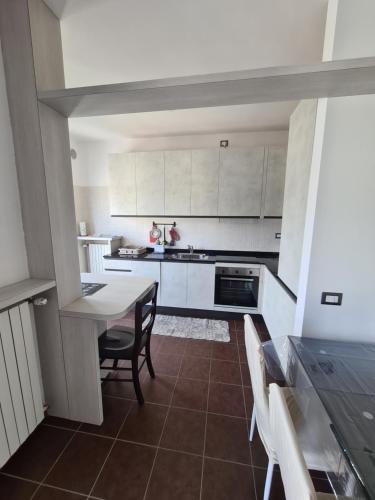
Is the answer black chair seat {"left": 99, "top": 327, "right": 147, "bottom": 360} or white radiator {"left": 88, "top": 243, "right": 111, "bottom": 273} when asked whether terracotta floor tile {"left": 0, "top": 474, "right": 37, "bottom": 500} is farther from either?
white radiator {"left": 88, "top": 243, "right": 111, "bottom": 273}

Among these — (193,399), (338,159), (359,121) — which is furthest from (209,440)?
(359,121)

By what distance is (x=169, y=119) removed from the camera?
2.70 metres

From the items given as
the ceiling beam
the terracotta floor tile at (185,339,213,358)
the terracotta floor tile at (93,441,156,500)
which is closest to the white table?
the terracotta floor tile at (93,441,156,500)

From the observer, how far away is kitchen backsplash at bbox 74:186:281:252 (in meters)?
3.37

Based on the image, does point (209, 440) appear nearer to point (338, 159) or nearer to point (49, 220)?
point (49, 220)

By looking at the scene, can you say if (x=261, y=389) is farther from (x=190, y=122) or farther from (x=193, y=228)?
(x=190, y=122)

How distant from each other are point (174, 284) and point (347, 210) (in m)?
2.28

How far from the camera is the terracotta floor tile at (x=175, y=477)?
3.86 feet

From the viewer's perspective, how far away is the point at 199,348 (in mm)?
2477

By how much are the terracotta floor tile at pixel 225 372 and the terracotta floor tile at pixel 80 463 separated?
996 millimetres

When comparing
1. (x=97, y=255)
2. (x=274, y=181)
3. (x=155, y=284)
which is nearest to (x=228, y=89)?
(x=155, y=284)

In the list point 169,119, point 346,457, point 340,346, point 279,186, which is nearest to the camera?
point 346,457

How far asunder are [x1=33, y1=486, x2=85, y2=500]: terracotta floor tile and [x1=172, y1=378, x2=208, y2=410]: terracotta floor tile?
763mm

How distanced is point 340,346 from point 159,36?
238 centimetres
